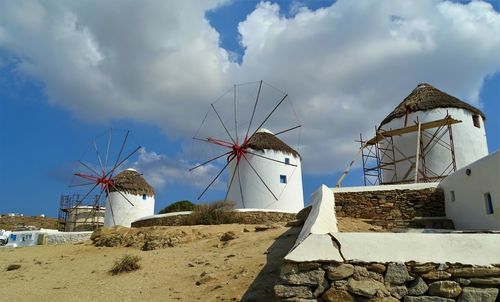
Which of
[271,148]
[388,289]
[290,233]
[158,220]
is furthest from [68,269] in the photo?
[271,148]

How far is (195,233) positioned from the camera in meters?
14.3

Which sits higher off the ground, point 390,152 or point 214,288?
point 390,152

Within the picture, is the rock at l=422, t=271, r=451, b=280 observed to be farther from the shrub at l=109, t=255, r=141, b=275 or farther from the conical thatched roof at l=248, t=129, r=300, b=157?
the conical thatched roof at l=248, t=129, r=300, b=157

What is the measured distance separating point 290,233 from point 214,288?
3.66 m

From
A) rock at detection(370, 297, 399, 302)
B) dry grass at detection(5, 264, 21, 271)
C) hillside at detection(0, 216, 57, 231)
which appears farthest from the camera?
hillside at detection(0, 216, 57, 231)

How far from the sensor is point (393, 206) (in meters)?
12.0

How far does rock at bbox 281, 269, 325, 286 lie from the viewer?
4.55 m

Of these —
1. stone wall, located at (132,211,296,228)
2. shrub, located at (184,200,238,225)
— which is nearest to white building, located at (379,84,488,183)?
stone wall, located at (132,211,296,228)

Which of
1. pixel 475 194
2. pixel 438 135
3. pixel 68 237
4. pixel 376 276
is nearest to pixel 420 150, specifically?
pixel 438 135

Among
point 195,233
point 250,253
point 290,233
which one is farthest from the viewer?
point 195,233

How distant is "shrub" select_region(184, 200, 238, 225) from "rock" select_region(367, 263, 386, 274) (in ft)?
46.2

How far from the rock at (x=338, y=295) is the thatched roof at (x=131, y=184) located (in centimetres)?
2801

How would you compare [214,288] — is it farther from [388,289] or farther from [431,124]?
[431,124]

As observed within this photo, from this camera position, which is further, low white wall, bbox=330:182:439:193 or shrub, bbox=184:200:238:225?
shrub, bbox=184:200:238:225
